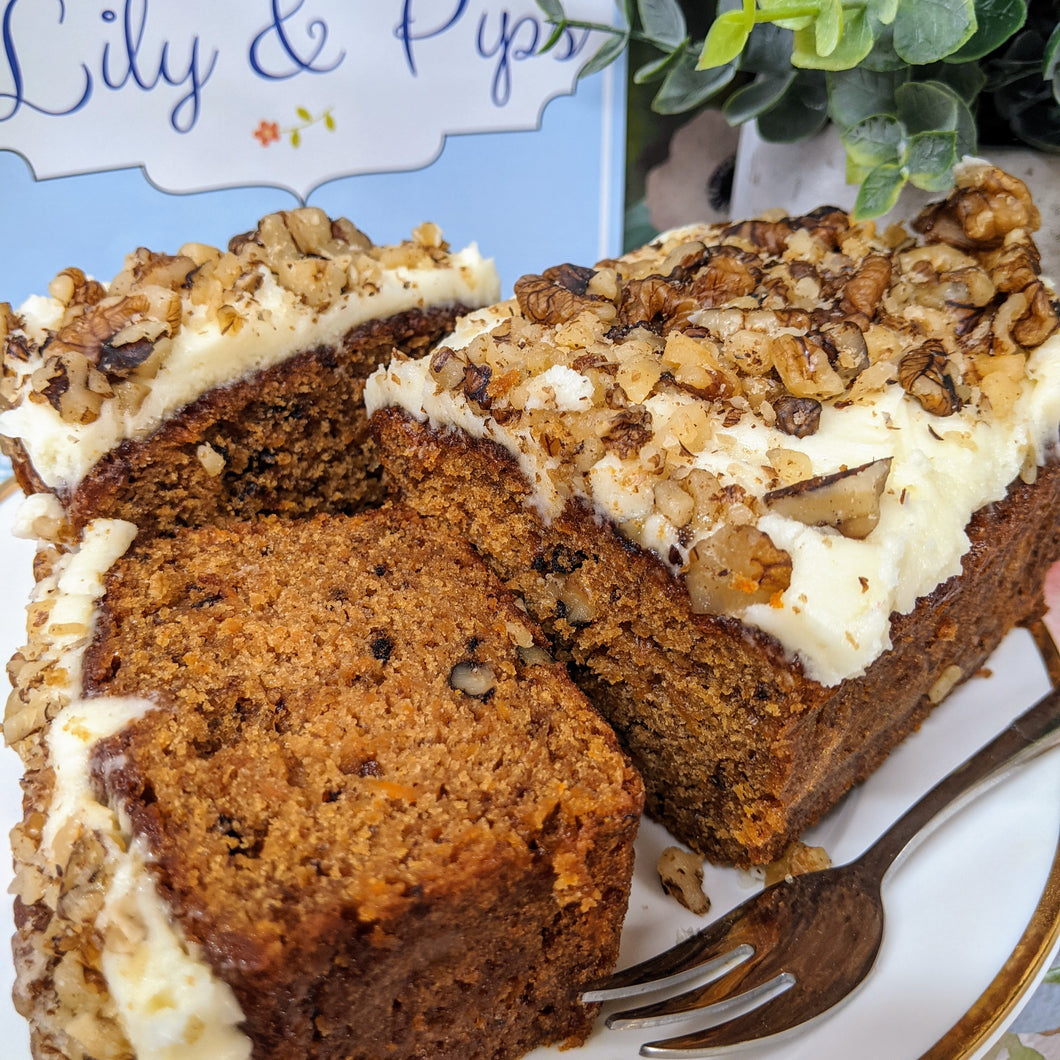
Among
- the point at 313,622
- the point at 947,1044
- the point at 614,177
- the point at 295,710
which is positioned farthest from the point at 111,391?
the point at 947,1044

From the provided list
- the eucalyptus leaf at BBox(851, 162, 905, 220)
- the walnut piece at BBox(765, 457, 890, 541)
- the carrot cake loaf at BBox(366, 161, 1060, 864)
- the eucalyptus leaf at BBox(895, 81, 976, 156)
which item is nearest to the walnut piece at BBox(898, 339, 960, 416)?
the carrot cake loaf at BBox(366, 161, 1060, 864)

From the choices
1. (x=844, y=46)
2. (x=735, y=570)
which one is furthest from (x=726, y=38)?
(x=735, y=570)

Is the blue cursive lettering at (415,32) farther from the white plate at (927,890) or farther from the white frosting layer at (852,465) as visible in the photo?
the white plate at (927,890)

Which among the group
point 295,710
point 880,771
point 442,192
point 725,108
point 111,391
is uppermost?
point 725,108

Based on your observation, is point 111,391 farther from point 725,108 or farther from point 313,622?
point 725,108

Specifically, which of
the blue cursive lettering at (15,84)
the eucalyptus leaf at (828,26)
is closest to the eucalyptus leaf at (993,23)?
the eucalyptus leaf at (828,26)

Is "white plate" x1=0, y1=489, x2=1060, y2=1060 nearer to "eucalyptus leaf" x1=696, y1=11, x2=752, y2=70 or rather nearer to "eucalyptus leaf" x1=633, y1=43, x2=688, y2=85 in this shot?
"eucalyptus leaf" x1=696, y1=11, x2=752, y2=70
